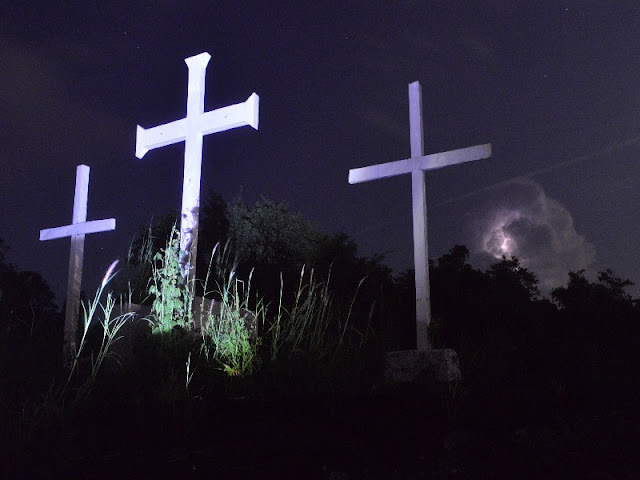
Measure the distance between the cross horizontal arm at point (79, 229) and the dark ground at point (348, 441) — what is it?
3.39m

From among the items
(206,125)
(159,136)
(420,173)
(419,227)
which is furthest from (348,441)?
(159,136)

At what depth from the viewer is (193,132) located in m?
5.94

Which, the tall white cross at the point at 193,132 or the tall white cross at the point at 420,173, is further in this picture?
the tall white cross at the point at 193,132

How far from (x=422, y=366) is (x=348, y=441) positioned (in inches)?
75.4

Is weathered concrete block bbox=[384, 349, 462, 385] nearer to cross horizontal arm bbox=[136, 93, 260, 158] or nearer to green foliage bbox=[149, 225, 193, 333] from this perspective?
green foliage bbox=[149, 225, 193, 333]

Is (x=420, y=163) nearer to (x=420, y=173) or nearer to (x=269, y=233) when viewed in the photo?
(x=420, y=173)

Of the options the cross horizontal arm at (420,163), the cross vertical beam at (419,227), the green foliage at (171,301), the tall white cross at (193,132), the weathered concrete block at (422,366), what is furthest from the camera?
Answer: the tall white cross at (193,132)

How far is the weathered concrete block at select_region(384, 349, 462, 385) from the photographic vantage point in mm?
4486

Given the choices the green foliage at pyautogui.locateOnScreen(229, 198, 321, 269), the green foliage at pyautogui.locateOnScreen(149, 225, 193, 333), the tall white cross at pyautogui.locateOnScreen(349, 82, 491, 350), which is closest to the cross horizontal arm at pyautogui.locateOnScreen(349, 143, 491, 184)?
the tall white cross at pyautogui.locateOnScreen(349, 82, 491, 350)

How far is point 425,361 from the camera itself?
4578mm

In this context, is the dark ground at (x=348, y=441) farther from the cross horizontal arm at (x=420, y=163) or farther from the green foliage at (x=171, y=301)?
the cross horizontal arm at (x=420, y=163)

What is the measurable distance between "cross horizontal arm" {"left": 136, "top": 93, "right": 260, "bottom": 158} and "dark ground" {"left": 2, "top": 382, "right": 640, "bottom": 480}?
9.59ft

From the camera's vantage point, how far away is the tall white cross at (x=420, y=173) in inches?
203

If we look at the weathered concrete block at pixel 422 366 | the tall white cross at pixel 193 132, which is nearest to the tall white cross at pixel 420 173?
the weathered concrete block at pixel 422 366
